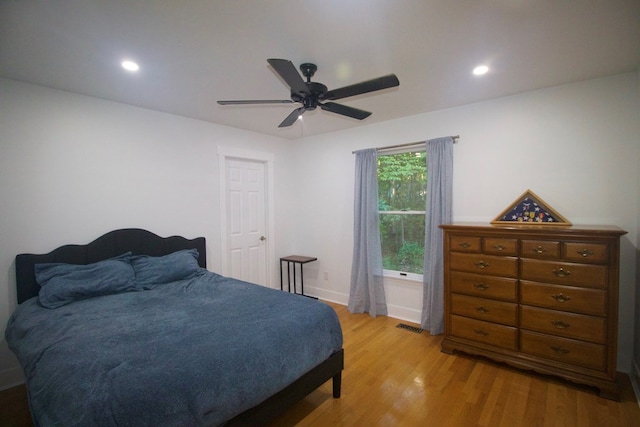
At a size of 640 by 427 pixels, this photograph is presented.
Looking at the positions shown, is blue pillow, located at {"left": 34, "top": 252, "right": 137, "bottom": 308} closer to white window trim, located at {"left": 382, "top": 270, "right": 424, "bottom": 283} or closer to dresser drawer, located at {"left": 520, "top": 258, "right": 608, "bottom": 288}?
white window trim, located at {"left": 382, "top": 270, "right": 424, "bottom": 283}

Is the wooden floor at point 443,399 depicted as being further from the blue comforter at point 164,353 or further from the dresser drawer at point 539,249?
the dresser drawer at point 539,249

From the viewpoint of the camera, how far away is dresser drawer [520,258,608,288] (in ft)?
7.16

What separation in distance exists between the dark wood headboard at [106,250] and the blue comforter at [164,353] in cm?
20

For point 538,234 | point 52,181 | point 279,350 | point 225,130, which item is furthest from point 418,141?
point 52,181

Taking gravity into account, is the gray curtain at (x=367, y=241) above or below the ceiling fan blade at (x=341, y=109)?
below

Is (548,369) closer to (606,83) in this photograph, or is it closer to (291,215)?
(606,83)

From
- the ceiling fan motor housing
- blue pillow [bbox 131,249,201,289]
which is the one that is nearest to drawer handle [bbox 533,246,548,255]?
the ceiling fan motor housing

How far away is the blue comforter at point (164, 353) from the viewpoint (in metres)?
1.22

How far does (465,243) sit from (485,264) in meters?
0.25

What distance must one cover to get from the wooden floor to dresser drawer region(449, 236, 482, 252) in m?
1.04

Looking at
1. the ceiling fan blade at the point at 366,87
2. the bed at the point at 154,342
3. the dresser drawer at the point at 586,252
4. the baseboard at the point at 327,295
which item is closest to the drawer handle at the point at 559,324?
the dresser drawer at the point at 586,252

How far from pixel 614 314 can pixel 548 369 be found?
0.65m

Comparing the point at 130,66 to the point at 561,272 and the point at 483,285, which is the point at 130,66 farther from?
the point at 561,272

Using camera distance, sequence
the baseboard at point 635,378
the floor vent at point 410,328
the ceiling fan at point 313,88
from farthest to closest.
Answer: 1. the floor vent at point 410,328
2. the baseboard at point 635,378
3. the ceiling fan at point 313,88
